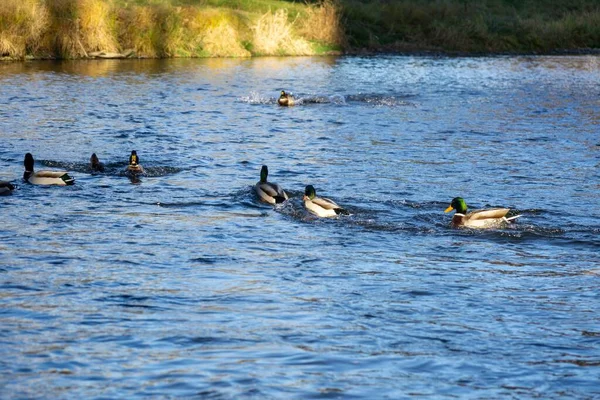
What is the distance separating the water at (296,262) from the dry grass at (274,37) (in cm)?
1982

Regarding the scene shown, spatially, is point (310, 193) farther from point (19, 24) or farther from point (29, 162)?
point (19, 24)

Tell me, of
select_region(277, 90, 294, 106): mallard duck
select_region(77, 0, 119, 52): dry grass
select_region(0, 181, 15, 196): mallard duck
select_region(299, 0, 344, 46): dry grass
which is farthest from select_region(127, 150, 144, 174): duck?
select_region(299, 0, 344, 46): dry grass

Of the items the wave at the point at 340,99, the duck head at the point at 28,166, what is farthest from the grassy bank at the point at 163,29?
the duck head at the point at 28,166

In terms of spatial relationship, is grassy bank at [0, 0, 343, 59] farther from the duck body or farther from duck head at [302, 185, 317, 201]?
duck head at [302, 185, 317, 201]

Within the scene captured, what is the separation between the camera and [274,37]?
47531mm

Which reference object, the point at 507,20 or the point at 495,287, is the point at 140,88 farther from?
the point at 507,20

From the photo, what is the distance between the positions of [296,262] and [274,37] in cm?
3561

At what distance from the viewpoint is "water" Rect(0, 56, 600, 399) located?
9.17 m

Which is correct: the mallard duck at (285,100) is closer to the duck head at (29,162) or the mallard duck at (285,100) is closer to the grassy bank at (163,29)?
the duck head at (29,162)

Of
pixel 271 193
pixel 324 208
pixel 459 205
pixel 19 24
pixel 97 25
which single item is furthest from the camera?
pixel 97 25

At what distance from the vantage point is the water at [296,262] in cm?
917

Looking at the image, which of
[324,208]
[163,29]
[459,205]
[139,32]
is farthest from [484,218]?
[163,29]

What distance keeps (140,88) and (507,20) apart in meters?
30.8

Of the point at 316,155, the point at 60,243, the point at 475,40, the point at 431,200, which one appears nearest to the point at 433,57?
the point at 475,40
